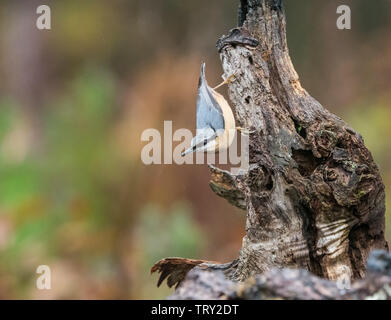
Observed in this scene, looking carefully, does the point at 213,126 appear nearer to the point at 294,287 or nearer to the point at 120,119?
the point at 294,287

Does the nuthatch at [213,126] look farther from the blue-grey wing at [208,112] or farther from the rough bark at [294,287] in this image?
the rough bark at [294,287]

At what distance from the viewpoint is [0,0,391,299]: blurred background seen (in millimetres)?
2832

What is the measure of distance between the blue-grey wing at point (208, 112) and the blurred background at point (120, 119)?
135 centimetres

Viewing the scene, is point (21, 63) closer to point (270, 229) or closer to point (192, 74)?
point (192, 74)

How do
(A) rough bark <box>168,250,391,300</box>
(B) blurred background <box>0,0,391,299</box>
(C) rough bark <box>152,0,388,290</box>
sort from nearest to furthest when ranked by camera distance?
(A) rough bark <box>168,250,391,300</box>
(C) rough bark <box>152,0,388,290</box>
(B) blurred background <box>0,0,391,299</box>

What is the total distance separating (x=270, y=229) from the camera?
4.38 feet

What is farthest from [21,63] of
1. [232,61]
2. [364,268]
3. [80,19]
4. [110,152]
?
[364,268]

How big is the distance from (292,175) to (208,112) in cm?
26

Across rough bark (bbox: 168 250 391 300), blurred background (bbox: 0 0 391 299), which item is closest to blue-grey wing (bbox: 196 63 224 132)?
rough bark (bbox: 168 250 391 300)

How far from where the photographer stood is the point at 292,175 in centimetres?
131

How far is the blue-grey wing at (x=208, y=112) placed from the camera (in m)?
1.36

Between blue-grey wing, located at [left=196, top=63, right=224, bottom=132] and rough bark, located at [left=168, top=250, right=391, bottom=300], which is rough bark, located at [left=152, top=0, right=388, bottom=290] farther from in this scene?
rough bark, located at [left=168, top=250, right=391, bottom=300]

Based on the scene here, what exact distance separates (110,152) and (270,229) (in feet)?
6.28
